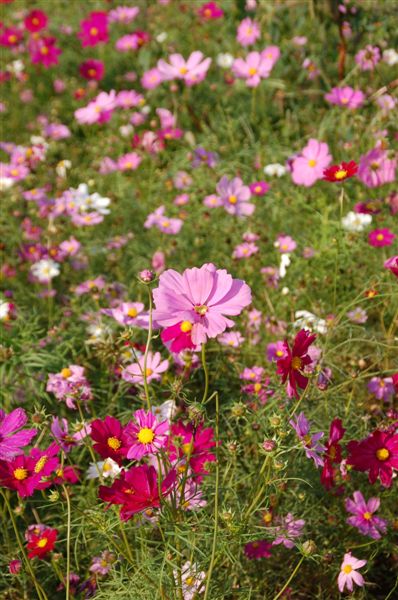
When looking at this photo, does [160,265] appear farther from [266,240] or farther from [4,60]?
[4,60]

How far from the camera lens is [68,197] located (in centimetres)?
250

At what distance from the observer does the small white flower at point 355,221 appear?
2156 millimetres

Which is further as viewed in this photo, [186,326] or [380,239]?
[380,239]

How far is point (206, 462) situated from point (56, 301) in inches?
54.8

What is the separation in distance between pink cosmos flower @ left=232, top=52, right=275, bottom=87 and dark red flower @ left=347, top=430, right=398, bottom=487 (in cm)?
186

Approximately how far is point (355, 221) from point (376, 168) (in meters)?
0.18

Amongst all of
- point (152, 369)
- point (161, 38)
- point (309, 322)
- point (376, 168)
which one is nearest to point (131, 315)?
point (152, 369)

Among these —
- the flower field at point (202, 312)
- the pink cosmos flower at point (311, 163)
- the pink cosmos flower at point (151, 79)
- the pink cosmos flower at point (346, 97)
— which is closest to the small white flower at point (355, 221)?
the flower field at point (202, 312)

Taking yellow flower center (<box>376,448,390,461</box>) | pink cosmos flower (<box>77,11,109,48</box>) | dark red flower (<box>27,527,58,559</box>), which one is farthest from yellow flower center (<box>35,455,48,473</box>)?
pink cosmos flower (<box>77,11,109,48</box>)

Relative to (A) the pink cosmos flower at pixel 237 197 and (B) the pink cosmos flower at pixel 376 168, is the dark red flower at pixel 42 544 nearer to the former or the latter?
(A) the pink cosmos flower at pixel 237 197

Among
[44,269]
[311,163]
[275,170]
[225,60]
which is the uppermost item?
[311,163]

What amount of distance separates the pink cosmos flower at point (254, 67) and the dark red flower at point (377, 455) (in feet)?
6.12

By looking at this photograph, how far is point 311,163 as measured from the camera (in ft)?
7.07

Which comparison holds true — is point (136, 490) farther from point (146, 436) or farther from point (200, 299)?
point (200, 299)
